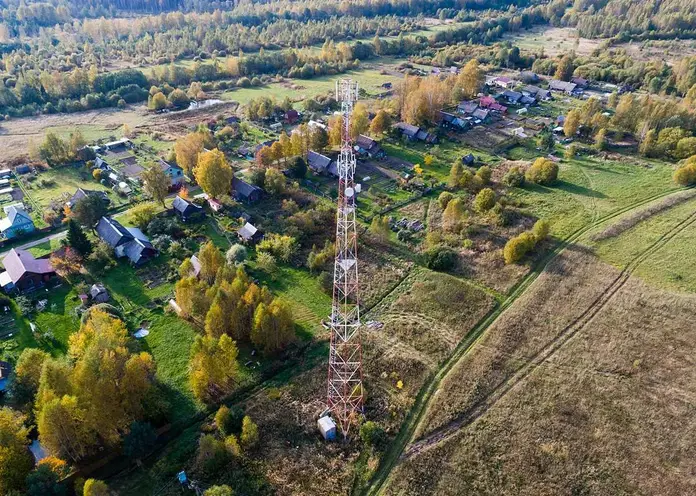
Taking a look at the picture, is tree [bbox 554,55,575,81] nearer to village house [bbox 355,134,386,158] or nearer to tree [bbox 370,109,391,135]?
tree [bbox 370,109,391,135]

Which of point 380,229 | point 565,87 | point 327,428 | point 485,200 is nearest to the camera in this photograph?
point 327,428

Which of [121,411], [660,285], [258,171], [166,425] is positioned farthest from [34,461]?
[660,285]

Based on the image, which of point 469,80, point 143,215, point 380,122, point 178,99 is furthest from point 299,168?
point 469,80

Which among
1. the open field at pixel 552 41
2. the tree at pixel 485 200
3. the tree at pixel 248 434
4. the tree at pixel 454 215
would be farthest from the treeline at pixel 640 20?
the tree at pixel 248 434

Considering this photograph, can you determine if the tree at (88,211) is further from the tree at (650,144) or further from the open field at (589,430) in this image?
the tree at (650,144)

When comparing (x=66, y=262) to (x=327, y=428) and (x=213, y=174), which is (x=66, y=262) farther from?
(x=327, y=428)

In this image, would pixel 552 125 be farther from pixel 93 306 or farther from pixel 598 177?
pixel 93 306
